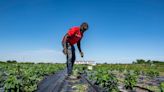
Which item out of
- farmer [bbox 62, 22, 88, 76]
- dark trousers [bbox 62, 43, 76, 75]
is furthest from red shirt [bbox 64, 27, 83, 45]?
dark trousers [bbox 62, 43, 76, 75]

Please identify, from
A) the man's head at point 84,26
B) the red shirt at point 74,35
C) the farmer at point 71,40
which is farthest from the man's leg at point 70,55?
the man's head at point 84,26

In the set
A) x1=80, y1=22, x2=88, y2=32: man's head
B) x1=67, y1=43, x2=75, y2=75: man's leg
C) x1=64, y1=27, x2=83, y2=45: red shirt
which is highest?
x1=80, y1=22, x2=88, y2=32: man's head

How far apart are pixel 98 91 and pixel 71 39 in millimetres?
3614

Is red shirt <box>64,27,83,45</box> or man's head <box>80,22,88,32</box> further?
red shirt <box>64,27,83,45</box>

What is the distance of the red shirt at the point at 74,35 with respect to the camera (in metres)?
10.3

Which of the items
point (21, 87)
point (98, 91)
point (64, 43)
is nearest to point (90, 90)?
point (98, 91)

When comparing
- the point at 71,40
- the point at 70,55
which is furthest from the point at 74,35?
the point at 70,55

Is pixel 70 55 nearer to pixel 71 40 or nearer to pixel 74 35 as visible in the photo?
pixel 71 40

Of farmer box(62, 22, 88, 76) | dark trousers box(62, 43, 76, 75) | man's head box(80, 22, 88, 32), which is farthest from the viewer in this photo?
dark trousers box(62, 43, 76, 75)

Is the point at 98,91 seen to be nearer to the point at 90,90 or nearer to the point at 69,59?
the point at 90,90

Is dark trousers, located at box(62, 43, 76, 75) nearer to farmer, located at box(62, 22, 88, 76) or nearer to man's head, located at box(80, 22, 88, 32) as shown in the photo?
farmer, located at box(62, 22, 88, 76)

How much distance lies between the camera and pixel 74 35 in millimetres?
10469

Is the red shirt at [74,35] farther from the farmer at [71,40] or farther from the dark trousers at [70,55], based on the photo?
the dark trousers at [70,55]

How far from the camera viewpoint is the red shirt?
10336 mm
